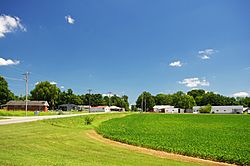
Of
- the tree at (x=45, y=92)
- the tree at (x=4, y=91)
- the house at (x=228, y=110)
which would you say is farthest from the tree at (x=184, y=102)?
the tree at (x=4, y=91)

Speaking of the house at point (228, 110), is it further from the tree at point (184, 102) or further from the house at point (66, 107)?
the house at point (66, 107)

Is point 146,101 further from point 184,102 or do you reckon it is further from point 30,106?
point 30,106

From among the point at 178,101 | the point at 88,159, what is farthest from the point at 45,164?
the point at 178,101

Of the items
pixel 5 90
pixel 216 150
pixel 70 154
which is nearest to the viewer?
pixel 70 154

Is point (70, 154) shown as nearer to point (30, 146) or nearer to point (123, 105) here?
point (30, 146)

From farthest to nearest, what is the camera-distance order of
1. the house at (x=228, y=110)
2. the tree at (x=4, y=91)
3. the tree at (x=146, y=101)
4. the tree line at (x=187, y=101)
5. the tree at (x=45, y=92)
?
the tree at (x=146, y=101) < the tree line at (x=187, y=101) < the house at (x=228, y=110) < the tree at (x=45, y=92) < the tree at (x=4, y=91)

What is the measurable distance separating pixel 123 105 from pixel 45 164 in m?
185

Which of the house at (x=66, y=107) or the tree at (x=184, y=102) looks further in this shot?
the tree at (x=184, y=102)

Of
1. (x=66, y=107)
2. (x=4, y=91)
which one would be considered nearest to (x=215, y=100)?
(x=66, y=107)

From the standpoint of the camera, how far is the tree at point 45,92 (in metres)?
137

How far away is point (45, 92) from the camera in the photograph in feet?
452

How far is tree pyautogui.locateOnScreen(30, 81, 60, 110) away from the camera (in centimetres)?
13712

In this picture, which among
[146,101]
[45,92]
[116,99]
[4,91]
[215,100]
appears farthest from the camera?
[116,99]

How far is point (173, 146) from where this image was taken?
1817cm
